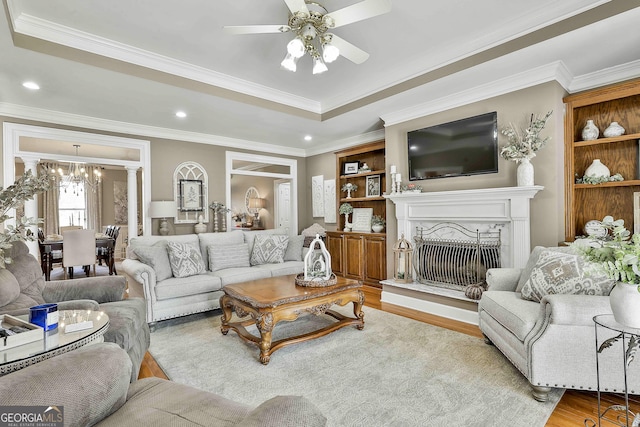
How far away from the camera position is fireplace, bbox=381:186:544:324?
10.3ft

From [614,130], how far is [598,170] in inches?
15.4

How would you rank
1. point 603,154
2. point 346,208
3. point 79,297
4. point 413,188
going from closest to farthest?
point 79,297 → point 603,154 → point 413,188 → point 346,208

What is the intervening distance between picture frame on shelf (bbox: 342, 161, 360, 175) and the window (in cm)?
693

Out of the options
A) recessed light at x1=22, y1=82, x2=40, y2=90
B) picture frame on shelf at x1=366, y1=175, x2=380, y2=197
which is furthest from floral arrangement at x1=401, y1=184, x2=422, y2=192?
recessed light at x1=22, y1=82, x2=40, y2=90

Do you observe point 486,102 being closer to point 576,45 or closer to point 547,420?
point 576,45

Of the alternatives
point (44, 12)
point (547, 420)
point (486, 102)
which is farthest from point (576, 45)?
point (44, 12)

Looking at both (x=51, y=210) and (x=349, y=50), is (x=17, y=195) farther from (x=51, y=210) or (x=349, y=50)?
(x=51, y=210)

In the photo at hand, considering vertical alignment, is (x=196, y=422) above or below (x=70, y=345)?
below

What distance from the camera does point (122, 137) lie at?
178 inches

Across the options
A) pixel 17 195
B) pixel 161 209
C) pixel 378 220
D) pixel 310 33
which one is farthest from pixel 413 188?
pixel 17 195

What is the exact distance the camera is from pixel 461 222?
3730 mm

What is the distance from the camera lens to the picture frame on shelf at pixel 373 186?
17.1ft

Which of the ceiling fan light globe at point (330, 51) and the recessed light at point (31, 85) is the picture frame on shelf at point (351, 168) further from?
the recessed light at point (31, 85)

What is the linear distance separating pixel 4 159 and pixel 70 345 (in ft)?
12.3
